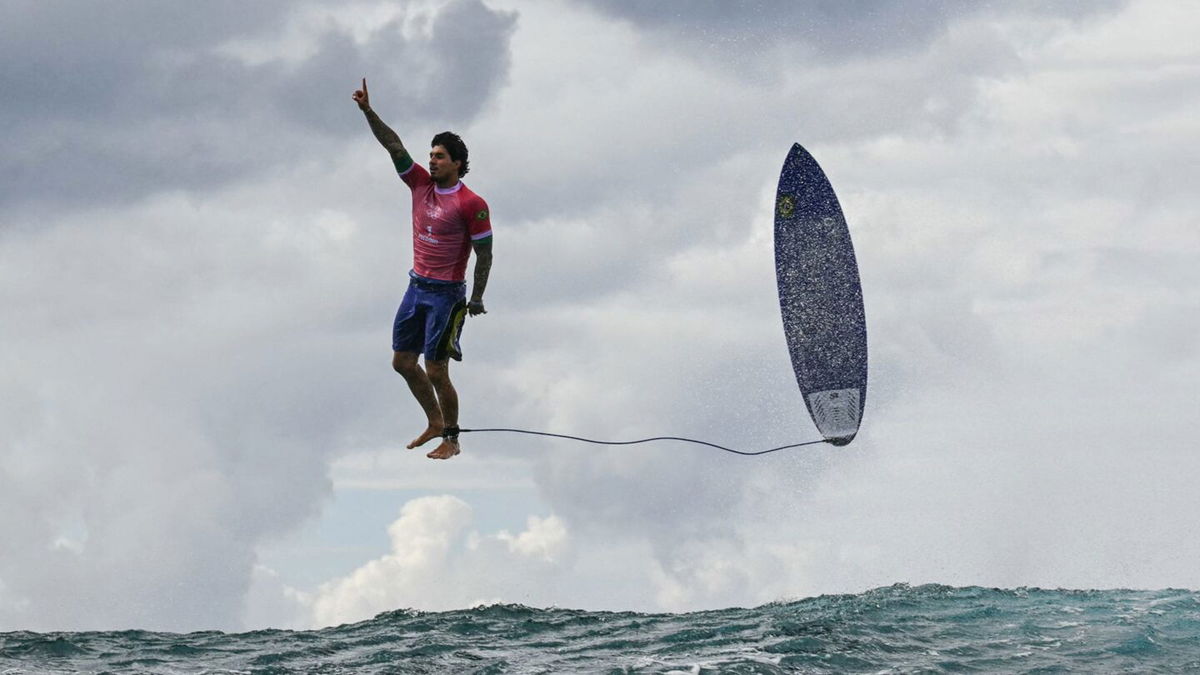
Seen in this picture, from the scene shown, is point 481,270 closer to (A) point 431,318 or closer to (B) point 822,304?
(A) point 431,318

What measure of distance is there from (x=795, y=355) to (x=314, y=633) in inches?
348

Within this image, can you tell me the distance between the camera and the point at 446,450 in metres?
16.0

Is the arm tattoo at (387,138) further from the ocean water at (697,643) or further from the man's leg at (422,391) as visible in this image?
the ocean water at (697,643)

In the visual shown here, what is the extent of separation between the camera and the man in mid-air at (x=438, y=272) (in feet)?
49.7

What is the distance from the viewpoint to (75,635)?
18.9m

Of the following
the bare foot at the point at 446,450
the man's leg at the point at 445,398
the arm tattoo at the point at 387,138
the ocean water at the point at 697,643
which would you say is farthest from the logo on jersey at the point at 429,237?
the ocean water at the point at 697,643

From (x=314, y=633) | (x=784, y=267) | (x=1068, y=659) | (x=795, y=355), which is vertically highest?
(x=784, y=267)

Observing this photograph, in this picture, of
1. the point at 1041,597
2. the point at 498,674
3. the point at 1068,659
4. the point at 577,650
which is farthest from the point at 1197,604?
the point at 498,674

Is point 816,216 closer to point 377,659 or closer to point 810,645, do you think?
point 810,645

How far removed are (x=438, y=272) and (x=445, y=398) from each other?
5.58ft

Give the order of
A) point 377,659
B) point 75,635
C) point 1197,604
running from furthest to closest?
point 1197,604 < point 75,635 < point 377,659

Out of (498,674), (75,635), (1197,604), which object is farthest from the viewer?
(1197,604)

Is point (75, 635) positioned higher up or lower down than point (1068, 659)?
higher up

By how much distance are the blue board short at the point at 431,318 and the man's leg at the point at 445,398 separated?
128 mm
